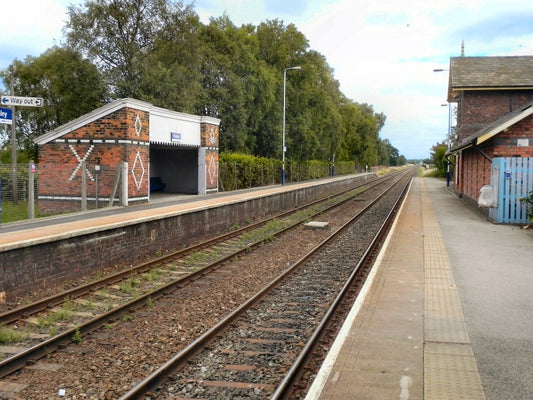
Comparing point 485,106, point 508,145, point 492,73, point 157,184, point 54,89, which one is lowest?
point 157,184

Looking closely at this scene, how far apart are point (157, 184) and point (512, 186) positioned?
54.7 feet

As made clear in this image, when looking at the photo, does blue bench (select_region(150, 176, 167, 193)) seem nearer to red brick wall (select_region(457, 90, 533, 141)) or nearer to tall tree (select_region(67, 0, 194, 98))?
tall tree (select_region(67, 0, 194, 98))

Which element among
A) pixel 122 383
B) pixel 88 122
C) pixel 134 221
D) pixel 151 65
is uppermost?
pixel 151 65

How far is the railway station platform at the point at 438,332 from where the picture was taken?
433 centimetres

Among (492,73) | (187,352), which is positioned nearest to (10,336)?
(187,352)

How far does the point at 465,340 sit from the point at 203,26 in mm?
38675

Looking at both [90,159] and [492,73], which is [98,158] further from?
[492,73]

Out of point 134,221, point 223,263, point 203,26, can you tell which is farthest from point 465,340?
point 203,26

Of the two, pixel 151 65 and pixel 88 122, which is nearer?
pixel 88 122

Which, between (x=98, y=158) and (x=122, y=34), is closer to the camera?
(x=98, y=158)

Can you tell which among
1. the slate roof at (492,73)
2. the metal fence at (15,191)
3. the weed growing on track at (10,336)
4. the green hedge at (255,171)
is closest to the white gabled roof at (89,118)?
the metal fence at (15,191)

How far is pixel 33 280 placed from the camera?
27.2 ft

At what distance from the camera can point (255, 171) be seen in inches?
1377

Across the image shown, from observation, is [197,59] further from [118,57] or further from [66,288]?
[66,288]
